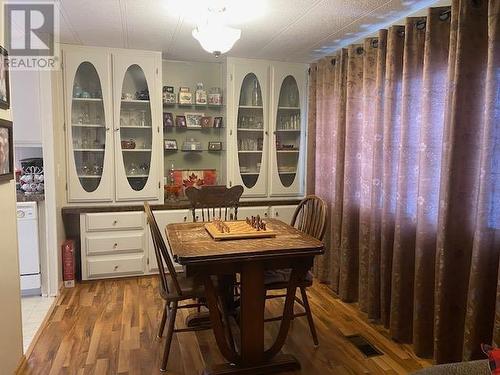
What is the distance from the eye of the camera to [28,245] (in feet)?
10.2

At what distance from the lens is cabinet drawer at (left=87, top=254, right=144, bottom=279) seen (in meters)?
3.54

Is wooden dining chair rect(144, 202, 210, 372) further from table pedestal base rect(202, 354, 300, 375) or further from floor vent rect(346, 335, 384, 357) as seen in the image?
floor vent rect(346, 335, 384, 357)

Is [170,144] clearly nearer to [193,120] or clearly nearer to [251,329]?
[193,120]

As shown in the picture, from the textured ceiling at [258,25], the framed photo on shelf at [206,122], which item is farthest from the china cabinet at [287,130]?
the framed photo on shelf at [206,122]

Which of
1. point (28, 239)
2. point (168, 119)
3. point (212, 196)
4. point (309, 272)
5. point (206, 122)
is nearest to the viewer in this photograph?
point (309, 272)

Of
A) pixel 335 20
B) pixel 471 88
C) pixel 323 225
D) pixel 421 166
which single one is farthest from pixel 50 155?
pixel 471 88

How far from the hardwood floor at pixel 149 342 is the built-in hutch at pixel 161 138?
707 millimetres

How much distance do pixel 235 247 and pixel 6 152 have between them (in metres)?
1.32

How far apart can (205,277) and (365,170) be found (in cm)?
163

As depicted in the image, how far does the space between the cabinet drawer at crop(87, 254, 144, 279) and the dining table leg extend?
1756 millimetres

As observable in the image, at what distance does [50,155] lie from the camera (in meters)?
3.09

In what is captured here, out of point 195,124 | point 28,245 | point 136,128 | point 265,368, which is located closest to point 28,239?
point 28,245

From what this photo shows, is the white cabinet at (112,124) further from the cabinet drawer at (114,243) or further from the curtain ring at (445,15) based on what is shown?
the curtain ring at (445,15)

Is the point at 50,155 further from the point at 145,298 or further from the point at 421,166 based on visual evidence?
the point at 421,166
